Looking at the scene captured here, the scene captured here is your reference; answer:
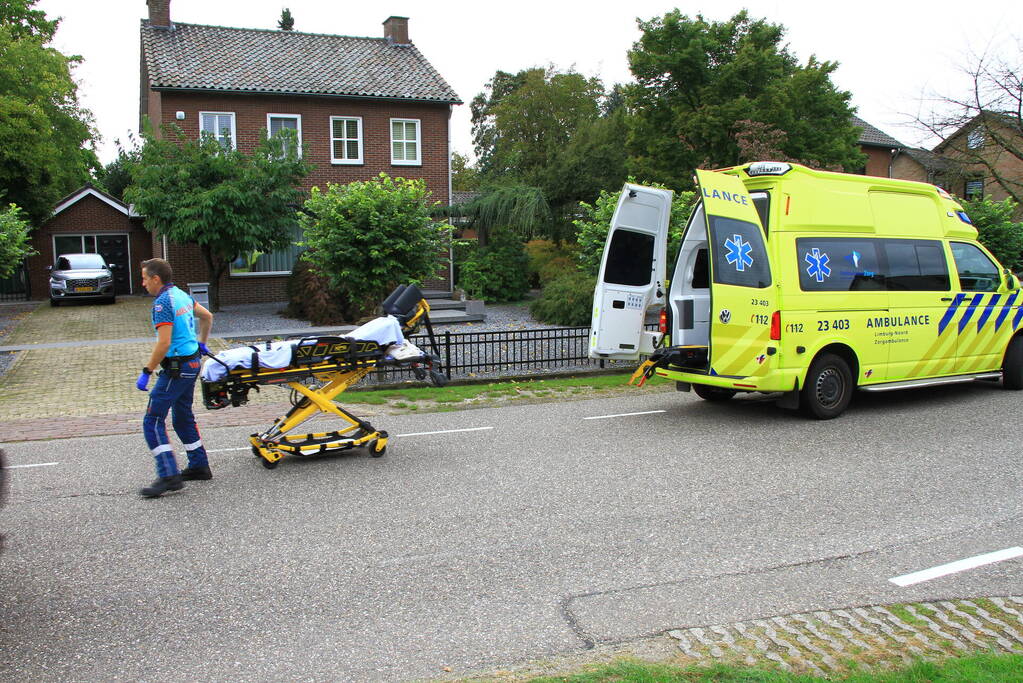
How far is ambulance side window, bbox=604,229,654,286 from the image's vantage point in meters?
9.89

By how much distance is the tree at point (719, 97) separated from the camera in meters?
29.7

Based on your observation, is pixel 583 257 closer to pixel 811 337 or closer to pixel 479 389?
pixel 479 389

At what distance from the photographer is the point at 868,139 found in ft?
141

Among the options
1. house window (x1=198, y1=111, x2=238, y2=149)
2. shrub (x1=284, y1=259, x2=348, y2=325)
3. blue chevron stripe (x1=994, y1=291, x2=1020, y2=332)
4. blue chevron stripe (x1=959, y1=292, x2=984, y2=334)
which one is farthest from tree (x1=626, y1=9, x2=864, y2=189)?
blue chevron stripe (x1=959, y1=292, x2=984, y2=334)

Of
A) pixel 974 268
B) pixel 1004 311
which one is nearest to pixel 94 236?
pixel 974 268

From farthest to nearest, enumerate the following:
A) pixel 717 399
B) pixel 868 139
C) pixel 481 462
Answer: pixel 868 139 → pixel 717 399 → pixel 481 462

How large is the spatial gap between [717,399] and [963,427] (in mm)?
2797

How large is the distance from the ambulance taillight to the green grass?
5240 mm

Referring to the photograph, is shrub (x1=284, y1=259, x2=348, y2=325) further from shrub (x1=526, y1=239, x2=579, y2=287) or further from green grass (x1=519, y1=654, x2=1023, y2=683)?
green grass (x1=519, y1=654, x2=1023, y2=683)

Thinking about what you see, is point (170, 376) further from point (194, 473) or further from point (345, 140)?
point (345, 140)

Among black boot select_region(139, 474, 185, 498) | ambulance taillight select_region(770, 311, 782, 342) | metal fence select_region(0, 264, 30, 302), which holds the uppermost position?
metal fence select_region(0, 264, 30, 302)

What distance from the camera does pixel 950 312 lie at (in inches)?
401

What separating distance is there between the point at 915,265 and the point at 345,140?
772 inches

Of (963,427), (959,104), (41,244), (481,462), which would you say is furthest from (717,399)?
(41,244)
